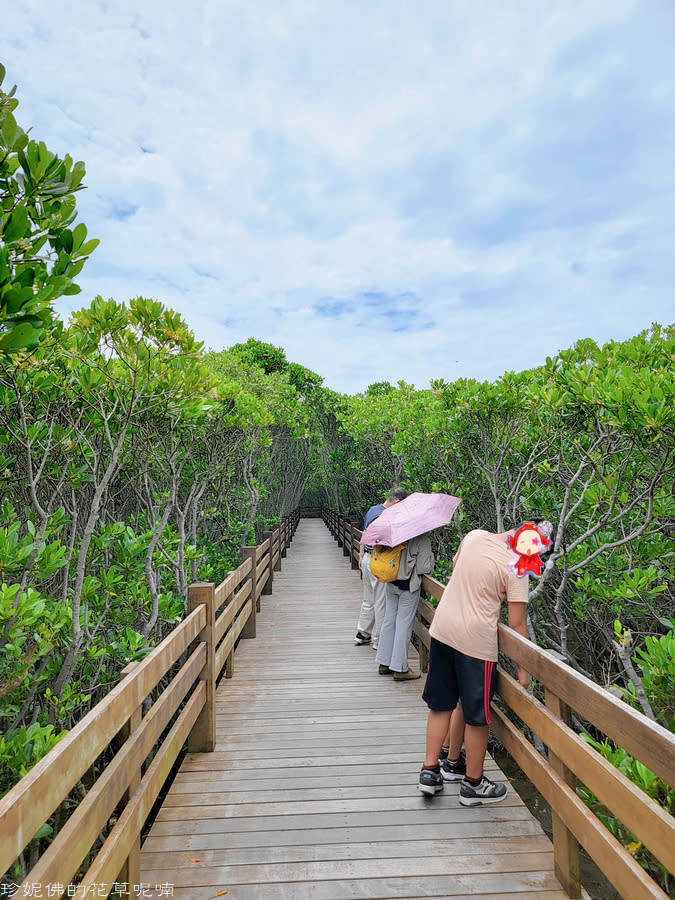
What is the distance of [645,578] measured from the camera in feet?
11.3

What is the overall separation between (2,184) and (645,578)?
13.3ft

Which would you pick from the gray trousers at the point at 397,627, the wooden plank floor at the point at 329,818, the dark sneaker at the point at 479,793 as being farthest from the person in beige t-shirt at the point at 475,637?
the gray trousers at the point at 397,627

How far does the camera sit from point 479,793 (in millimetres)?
2750

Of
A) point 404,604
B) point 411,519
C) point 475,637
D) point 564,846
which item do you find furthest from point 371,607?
point 564,846

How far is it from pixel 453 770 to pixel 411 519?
1.78m

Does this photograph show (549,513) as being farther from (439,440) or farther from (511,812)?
(511,812)

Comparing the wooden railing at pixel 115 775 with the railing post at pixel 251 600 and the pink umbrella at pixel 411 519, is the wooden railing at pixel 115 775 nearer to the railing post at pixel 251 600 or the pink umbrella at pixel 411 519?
the pink umbrella at pixel 411 519

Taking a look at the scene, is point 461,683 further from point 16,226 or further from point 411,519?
point 16,226

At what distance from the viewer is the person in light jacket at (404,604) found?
171 inches

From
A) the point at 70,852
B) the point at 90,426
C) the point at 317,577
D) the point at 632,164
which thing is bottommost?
the point at 317,577

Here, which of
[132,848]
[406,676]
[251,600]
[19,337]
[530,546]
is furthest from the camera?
[251,600]

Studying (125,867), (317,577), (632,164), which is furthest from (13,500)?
(632,164)

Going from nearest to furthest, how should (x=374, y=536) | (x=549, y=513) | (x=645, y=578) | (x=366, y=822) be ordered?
(x=366, y=822), (x=645, y=578), (x=374, y=536), (x=549, y=513)

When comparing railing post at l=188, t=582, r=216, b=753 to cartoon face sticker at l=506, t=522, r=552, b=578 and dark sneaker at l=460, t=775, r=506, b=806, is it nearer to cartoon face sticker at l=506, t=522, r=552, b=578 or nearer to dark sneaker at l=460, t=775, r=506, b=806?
dark sneaker at l=460, t=775, r=506, b=806
